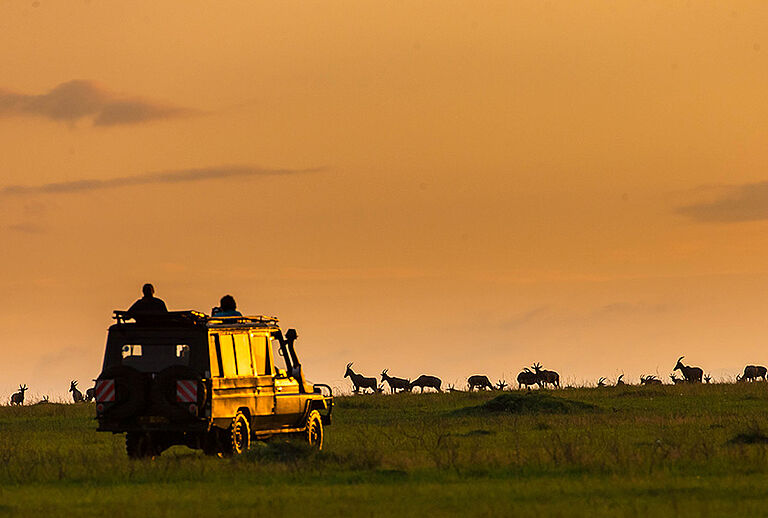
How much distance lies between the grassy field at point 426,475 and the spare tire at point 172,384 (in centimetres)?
103

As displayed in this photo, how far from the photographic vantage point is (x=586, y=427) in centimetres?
3641

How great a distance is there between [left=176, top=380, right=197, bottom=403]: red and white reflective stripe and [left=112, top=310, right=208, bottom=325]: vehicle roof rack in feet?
3.44

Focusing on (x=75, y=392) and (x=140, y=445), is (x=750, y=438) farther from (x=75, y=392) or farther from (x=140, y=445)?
(x=75, y=392)

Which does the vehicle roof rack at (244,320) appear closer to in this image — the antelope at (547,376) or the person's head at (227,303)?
the person's head at (227,303)

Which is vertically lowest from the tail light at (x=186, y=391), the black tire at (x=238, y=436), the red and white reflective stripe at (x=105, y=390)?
the black tire at (x=238, y=436)

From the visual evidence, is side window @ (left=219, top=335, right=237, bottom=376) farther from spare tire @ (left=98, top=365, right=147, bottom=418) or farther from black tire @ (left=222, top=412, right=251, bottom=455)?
spare tire @ (left=98, top=365, right=147, bottom=418)

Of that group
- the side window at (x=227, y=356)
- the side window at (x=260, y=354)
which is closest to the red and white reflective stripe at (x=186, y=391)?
the side window at (x=227, y=356)

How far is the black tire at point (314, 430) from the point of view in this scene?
28578 millimetres

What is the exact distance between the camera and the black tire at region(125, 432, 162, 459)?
26531 millimetres

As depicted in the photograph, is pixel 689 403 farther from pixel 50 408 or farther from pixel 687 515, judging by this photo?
pixel 687 515

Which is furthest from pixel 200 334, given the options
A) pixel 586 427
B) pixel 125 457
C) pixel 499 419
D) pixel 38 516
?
pixel 499 419

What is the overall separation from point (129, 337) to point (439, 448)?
6.32m

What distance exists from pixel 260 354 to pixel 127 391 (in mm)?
2651

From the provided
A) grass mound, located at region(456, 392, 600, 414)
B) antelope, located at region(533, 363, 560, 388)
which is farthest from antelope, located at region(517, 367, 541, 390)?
grass mound, located at region(456, 392, 600, 414)
